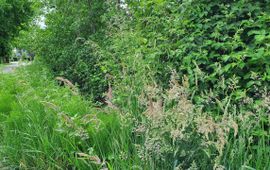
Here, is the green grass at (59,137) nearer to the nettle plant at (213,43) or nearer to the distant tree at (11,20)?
the nettle plant at (213,43)

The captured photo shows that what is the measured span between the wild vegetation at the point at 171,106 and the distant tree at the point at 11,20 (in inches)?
776

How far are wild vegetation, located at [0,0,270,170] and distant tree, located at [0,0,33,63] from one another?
1972 cm

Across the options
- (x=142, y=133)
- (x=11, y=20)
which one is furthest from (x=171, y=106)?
(x=11, y=20)

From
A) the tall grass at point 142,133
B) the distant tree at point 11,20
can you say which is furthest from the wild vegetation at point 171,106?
the distant tree at point 11,20

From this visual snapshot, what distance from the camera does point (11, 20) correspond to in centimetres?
2231

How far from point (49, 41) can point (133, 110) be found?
5312mm

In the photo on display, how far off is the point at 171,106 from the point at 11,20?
22140 mm

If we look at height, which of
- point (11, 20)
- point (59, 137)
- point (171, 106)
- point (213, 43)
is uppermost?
point (11, 20)

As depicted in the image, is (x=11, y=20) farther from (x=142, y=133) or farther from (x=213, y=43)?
(x=142, y=133)

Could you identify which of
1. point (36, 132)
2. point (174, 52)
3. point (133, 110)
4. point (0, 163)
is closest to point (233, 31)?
point (174, 52)

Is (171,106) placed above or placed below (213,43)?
below

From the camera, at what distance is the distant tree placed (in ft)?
72.0

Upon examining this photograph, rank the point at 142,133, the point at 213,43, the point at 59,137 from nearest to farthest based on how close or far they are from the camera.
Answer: the point at 142,133 → the point at 59,137 → the point at 213,43

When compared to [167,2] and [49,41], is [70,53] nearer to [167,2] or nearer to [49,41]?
[49,41]
